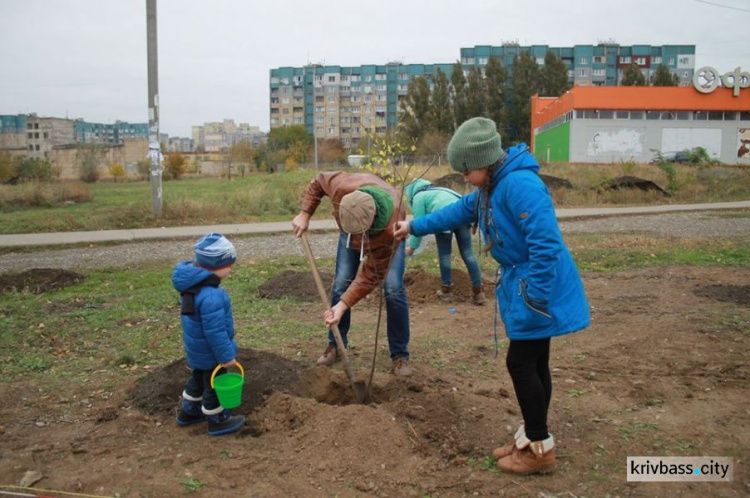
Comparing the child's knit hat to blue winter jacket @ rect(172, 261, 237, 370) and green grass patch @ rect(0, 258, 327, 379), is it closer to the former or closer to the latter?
blue winter jacket @ rect(172, 261, 237, 370)

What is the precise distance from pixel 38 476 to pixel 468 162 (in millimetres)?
2572

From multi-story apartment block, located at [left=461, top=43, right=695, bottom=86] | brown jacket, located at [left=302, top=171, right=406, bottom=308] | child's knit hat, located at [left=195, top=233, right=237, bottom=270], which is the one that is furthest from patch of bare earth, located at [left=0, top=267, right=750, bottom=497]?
multi-story apartment block, located at [left=461, top=43, right=695, bottom=86]

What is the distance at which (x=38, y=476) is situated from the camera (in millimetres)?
3025

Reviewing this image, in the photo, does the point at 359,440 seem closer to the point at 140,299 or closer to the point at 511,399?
the point at 511,399

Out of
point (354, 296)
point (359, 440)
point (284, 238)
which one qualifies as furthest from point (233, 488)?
point (284, 238)

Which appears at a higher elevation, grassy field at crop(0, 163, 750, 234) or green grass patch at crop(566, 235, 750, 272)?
grassy field at crop(0, 163, 750, 234)

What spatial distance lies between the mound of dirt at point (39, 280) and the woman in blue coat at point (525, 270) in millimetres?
6433

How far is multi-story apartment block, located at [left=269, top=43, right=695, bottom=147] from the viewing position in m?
102

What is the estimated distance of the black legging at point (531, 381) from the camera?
2.97 meters

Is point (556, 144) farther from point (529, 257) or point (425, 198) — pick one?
point (529, 257)

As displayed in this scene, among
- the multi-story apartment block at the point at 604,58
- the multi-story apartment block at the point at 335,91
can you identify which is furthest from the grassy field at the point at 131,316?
the multi-story apartment block at the point at 335,91

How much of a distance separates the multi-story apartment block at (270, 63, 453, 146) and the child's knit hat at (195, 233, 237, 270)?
4217 inches

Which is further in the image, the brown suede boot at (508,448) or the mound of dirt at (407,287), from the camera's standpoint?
the mound of dirt at (407,287)

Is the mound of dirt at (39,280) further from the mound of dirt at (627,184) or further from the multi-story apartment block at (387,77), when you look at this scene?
the multi-story apartment block at (387,77)
